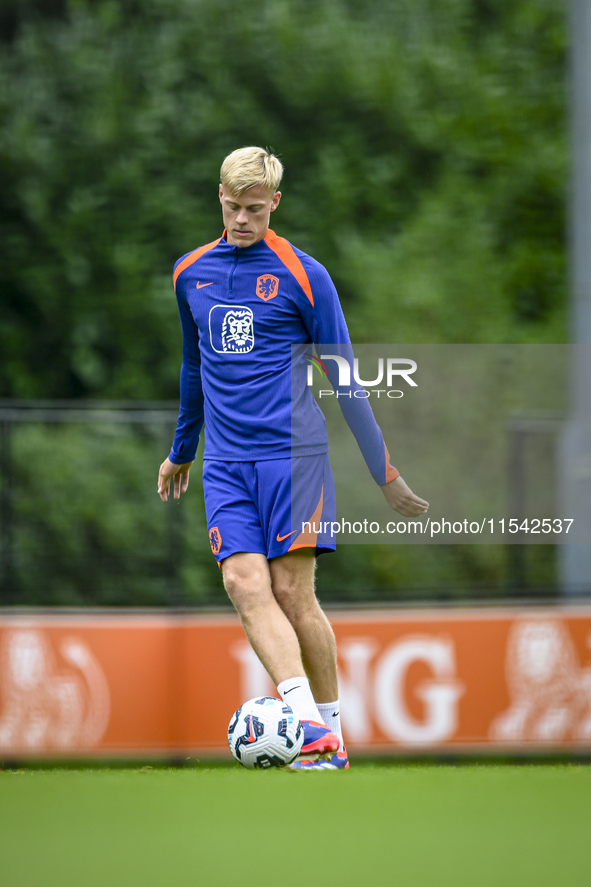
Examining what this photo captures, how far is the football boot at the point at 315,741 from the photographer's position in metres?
3.41

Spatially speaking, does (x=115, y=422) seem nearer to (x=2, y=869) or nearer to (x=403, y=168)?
(x=2, y=869)

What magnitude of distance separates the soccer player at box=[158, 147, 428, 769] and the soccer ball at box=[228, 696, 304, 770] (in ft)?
0.42

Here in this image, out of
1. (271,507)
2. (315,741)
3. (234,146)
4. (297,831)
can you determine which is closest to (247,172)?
→ (271,507)

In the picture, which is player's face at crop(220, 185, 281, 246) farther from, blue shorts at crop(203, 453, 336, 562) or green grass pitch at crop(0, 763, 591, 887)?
green grass pitch at crop(0, 763, 591, 887)

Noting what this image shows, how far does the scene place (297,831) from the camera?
2531 millimetres

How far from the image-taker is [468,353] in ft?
23.1

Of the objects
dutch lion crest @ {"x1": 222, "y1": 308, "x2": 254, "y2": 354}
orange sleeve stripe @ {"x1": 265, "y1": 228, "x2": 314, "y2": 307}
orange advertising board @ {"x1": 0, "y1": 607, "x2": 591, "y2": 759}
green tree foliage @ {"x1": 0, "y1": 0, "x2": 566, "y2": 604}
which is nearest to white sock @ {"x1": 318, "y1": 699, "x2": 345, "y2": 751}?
dutch lion crest @ {"x1": 222, "y1": 308, "x2": 254, "y2": 354}

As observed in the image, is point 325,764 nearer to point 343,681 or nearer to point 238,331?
point 238,331

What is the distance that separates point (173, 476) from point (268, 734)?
117cm

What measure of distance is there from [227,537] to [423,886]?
161 centimetres

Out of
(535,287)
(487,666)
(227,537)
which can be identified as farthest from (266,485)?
(535,287)

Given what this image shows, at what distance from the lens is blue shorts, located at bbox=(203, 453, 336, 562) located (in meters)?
3.52

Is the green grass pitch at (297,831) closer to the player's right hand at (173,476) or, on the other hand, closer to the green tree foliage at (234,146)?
the player's right hand at (173,476)

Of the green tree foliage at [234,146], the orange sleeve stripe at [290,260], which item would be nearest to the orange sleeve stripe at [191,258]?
the orange sleeve stripe at [290,260]
